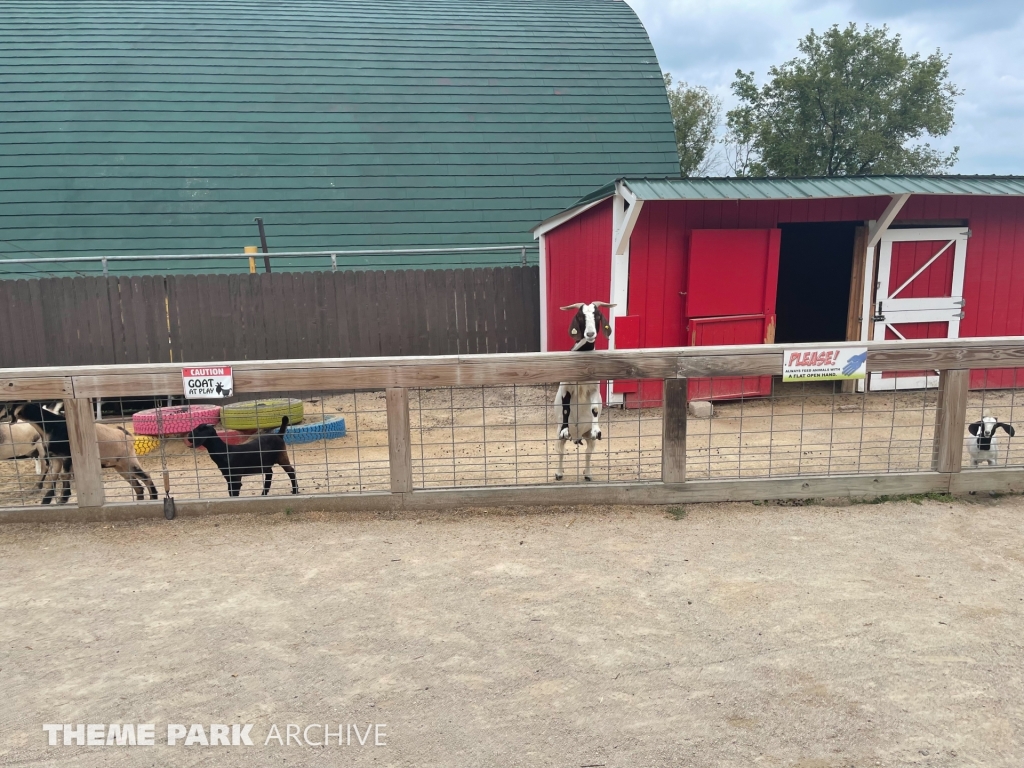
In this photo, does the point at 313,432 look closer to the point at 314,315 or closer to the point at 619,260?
the point at 314,315

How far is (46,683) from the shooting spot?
8.97ft

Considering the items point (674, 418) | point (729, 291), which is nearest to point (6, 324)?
point (674, 418)

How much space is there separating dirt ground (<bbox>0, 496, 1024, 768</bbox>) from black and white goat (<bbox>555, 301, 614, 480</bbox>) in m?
1.04

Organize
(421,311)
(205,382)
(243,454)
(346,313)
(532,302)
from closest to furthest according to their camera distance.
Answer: (205,382) → (243,454) → (346,313) → (421,311) → (532,302)

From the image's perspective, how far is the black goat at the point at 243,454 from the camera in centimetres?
478

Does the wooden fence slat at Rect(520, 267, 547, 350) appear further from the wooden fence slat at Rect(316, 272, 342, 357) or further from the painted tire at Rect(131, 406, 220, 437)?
the painted tire at Rect(131, 406, 220, 437)

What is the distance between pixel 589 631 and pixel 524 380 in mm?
1809

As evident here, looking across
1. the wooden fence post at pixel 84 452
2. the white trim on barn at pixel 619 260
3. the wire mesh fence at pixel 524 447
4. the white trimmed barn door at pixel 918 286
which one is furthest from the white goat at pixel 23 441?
the white trimmed barn door at pixel 918 286

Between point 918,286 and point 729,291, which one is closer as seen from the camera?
point 729,291

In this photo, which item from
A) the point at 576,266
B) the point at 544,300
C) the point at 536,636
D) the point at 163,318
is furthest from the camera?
the point at 544,300

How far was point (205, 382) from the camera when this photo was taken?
167 inches

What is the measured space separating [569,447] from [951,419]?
333 cm

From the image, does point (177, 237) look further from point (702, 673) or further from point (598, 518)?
point (702, 673)

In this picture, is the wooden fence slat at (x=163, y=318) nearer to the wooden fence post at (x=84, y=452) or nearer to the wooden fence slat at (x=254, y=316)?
the wooden fence slat at (x=254, y=316)
